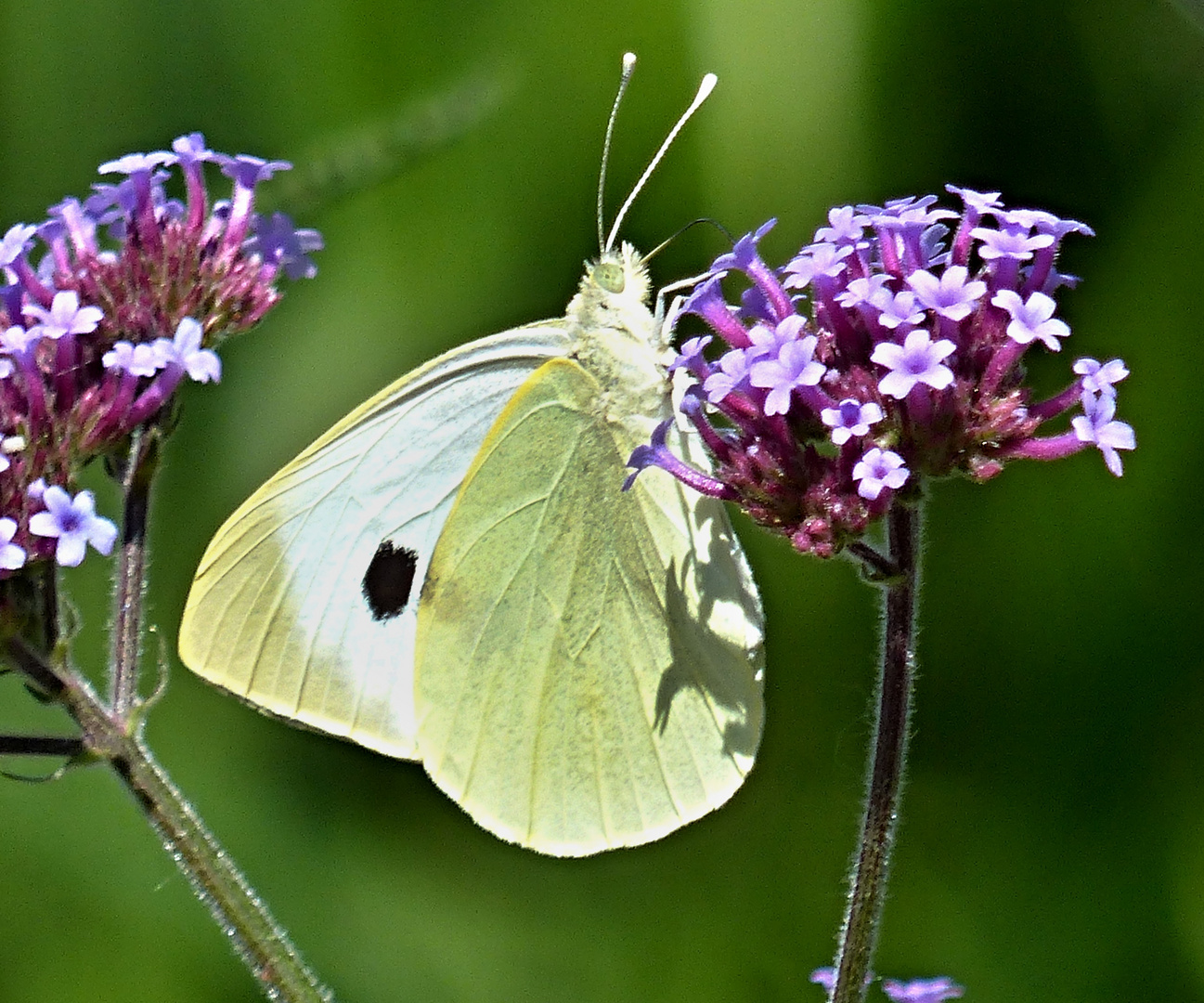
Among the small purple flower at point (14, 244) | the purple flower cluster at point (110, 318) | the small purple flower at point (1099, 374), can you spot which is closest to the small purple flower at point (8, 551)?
the purple flower cluster at point (110, 318)

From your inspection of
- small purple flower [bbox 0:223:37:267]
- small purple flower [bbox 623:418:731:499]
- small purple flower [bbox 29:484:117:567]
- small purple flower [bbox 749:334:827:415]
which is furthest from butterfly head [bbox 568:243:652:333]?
small purple flower [bbox 0:223:37:267]

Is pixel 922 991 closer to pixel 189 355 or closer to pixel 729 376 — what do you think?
pixel 729 376

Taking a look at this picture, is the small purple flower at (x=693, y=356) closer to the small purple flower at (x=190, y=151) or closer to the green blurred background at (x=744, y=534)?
the small purple flower at (x=190, y=151)

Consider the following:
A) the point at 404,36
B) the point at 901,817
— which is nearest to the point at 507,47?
the point at 404,36

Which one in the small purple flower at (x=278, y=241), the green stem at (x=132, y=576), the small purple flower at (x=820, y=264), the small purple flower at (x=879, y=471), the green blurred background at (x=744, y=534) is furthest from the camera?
the green blurred background at (x=744, y=534)

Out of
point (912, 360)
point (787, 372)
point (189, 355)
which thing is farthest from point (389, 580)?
point (912, 360)

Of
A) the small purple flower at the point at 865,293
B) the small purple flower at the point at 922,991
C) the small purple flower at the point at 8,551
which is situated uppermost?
the small purple flower at the point at 865,293

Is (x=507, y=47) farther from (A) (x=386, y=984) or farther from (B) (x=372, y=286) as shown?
(A) (x=386, y=984)
